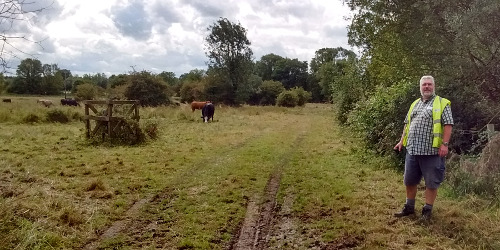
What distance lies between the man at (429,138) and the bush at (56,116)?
1948cm

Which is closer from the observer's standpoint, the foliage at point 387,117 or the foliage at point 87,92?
the foliage at point 387,117

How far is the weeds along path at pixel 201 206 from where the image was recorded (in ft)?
15.9

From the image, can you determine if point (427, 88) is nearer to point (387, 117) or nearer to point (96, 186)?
point (387, 117)

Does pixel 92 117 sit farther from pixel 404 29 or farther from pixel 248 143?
pixel 404 29

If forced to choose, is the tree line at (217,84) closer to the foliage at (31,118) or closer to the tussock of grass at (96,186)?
the foliage at (31,118)

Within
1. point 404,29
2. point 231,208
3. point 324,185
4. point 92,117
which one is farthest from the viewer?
point 92,117

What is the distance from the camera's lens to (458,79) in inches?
331

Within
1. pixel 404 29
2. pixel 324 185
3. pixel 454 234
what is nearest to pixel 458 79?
pixel 404 29

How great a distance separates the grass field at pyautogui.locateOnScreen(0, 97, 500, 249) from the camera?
4754 mm

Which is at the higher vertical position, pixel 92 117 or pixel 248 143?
pixel 92 117

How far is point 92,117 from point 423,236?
11.5 meters

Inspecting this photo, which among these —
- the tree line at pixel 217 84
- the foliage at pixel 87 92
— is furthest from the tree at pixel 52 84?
the foliage at pixel 87 92

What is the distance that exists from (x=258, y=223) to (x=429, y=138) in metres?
2.71

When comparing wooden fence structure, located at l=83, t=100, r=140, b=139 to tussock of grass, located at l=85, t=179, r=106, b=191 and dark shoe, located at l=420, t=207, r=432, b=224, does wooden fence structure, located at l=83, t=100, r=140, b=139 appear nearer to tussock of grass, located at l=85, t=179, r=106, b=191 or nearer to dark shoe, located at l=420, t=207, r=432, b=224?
tussock of grass, located at l=85, t=179, r=106, b=191
